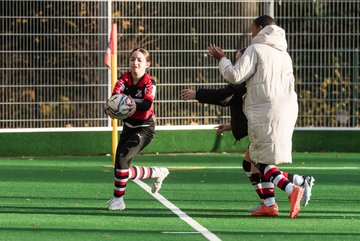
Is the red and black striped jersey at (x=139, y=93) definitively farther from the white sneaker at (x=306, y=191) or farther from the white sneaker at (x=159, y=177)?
the white sneaker at (x=306, y=191)

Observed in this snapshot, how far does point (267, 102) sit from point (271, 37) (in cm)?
66

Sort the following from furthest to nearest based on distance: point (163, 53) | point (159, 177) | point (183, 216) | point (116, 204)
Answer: point (163, 53) → point (159, 177) → point (116, 204) → point (183, 216)

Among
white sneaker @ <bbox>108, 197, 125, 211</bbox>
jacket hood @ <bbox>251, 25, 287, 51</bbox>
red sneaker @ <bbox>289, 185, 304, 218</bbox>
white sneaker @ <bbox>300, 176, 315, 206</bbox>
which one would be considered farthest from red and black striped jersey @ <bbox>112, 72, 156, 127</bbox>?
red sneaker @ <bbox>289, 185, 304, 218</bbox>

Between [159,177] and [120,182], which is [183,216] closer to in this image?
[120,182]

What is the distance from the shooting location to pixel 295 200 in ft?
38.5

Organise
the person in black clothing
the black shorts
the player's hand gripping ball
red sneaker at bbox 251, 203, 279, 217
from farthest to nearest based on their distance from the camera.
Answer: the black shorts < the player's hand gripping ball < the person in black clothing < red sneaker at bbox 251, 203, 279, 217

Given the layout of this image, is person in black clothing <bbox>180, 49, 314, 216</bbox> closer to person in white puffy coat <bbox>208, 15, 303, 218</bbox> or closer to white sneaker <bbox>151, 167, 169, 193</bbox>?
person in white puffy coat <bbox>208, 15, 303, 218</bbox>

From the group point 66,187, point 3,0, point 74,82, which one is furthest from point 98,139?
point 66,187

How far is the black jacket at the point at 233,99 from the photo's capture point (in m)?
12.4

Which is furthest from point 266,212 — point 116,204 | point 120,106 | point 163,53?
point 163,53

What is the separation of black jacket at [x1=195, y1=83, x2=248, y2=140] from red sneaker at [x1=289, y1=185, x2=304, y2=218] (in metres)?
0.95

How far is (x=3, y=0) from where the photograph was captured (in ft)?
72.8

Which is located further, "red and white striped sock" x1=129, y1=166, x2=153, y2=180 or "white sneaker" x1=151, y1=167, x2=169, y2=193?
"white sneaker" x1=151, y1=167, x2=169, y2=193

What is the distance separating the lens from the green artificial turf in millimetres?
10648
